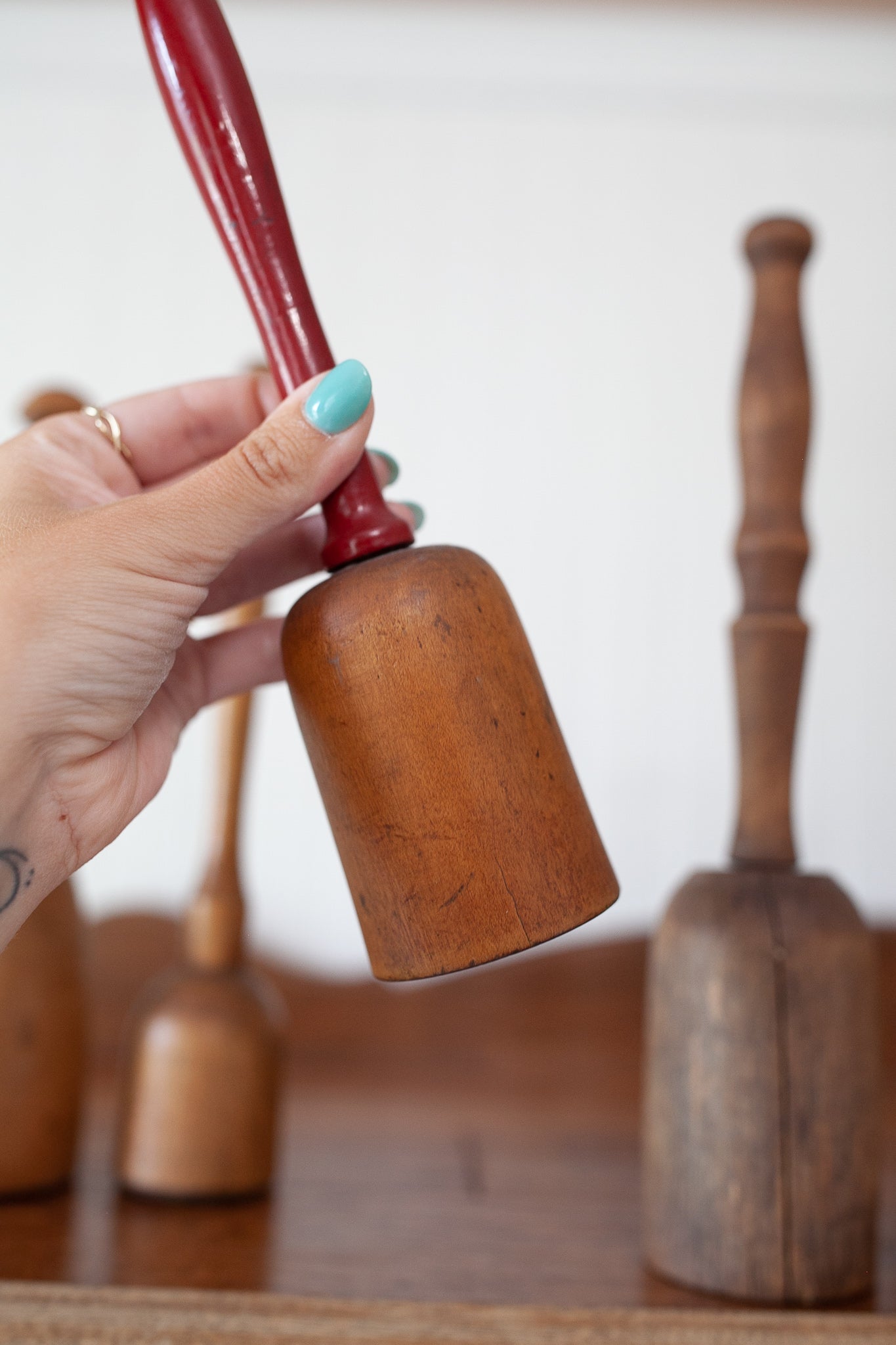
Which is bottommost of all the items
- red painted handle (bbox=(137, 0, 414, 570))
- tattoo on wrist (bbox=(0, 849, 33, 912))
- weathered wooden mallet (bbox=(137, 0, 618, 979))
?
tattoo on wrist (bbox=(0, 849, 33, 912))

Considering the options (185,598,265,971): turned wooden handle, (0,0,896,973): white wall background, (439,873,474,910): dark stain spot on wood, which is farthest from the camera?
(0,0,896,973): white wall background

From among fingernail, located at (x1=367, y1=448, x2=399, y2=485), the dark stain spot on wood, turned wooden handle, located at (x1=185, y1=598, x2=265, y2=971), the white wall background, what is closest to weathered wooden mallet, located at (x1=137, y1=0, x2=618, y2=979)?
the dark stain spot on wood

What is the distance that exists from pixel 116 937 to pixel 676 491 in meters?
0.58

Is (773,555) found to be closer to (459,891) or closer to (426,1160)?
(459,891)

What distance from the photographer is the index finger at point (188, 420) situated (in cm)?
50

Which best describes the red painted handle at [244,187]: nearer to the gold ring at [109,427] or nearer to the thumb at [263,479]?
the thumb at [263,479]

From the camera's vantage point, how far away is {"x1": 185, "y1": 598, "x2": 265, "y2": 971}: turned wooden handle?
607 millimetres

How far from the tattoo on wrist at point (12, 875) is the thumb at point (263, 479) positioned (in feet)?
0.36

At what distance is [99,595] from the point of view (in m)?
0.37

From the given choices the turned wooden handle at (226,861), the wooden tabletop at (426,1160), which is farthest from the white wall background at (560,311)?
the turned wooden handle at (226,861)

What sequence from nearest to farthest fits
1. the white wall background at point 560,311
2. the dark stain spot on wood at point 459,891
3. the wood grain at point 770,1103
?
the dark stain spot on wood at point 459,891 → the wood grain at point 770,1103 → the white wall background at point 560,311

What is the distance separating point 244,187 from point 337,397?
81 mm

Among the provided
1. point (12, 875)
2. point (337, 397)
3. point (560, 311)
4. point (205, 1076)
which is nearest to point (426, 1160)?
point (205, 1076)

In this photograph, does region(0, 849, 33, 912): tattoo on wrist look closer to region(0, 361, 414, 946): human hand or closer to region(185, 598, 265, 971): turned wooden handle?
region(0, 361, 414, 946): human hand
